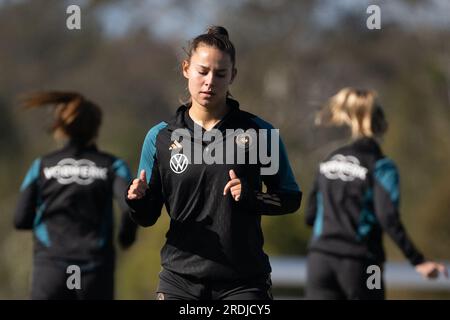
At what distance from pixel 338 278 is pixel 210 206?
2730mm

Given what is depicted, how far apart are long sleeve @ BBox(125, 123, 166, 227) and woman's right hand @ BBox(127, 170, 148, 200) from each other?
87 millimetres

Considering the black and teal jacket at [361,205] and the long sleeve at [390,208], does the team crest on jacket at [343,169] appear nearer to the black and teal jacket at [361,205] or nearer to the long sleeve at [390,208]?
the black and teal jacket at [361,205]

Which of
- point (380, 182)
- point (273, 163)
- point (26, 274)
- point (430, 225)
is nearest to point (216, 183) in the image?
point (273, 163)

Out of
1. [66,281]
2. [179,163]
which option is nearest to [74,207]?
[66,281]

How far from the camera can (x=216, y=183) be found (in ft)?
20.3

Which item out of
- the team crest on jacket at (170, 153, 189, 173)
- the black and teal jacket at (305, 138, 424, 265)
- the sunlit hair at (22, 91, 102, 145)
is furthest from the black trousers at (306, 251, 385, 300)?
the team crest on jacket at (170, 153, 189, 173)

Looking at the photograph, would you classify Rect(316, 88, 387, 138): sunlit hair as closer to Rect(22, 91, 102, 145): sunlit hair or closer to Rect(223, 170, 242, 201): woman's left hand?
Rect(22, 91, 102, 145): sunlit hair

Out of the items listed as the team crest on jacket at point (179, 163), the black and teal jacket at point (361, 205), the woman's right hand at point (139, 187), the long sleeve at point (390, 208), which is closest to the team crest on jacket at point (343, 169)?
the black and teal jacket at point (361, 205)

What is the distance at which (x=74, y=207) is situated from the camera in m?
8.53

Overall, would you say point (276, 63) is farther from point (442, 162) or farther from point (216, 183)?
point (216, 183)

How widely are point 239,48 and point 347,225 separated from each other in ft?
90.4

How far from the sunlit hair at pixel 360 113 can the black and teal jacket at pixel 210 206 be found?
8.42ft

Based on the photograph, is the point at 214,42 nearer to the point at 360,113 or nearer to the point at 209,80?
the point at 209,80

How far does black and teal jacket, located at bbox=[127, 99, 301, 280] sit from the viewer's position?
6172mm
